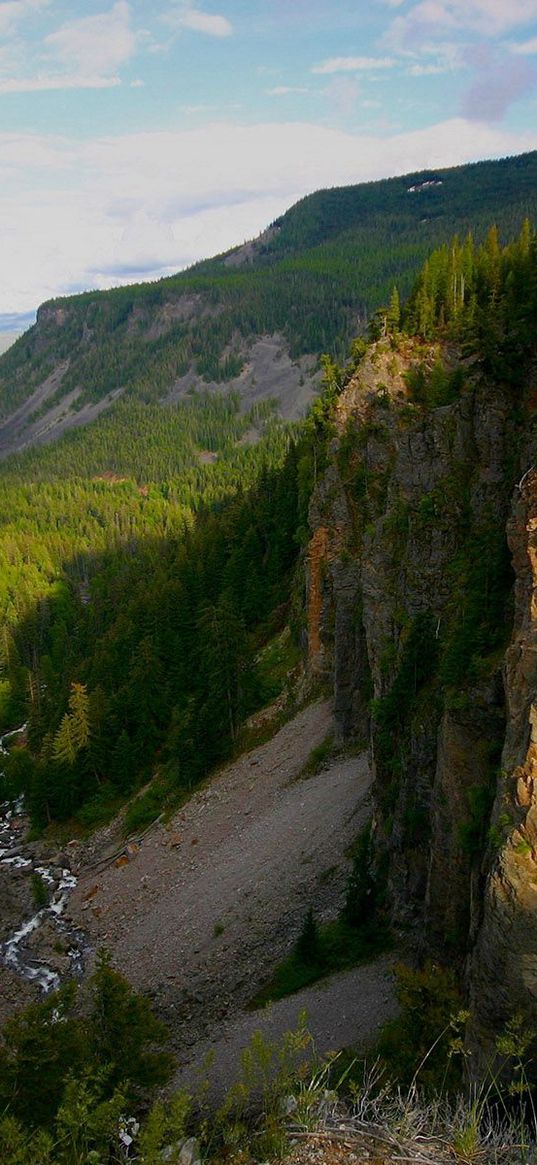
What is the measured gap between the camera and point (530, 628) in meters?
17.0

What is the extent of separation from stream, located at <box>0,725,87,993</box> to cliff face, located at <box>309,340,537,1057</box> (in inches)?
778

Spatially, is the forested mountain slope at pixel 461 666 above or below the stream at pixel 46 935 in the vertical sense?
above

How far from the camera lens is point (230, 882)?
38.1 metres

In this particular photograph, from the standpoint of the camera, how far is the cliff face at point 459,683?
51.0ft

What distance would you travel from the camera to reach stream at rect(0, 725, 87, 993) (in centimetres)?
3916

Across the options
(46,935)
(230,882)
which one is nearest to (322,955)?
(230,882)

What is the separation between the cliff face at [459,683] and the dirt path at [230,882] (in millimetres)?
4985

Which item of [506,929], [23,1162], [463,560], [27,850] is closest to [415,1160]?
[506,929]

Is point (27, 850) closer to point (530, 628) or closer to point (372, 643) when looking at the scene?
point (372, 643)

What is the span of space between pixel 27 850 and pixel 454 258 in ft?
201

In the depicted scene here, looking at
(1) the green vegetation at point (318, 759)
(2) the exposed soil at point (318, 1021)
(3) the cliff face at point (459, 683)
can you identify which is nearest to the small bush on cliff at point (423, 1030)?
(3) the cliff face at point (459, 683)

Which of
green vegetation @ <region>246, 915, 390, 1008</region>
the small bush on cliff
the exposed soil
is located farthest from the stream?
the small bush on cliff

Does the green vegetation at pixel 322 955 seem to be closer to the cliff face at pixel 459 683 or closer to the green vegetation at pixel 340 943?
the green vegetation at pixel 340 943

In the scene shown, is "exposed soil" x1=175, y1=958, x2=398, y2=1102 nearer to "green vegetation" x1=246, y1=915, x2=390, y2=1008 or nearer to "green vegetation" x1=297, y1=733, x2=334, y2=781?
"green vegetation" x1=246, y1=915, x2=390, y2=1008
